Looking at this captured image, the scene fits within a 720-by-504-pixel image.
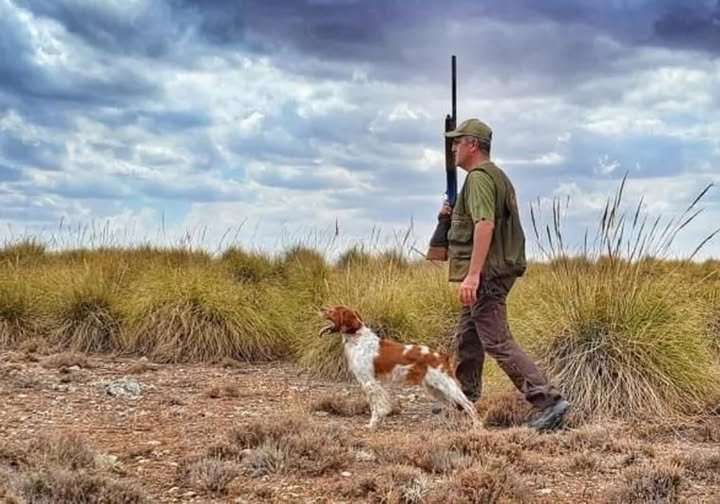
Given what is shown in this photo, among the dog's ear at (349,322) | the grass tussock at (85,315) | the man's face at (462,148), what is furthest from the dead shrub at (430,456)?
the grass tussock at (85,315)

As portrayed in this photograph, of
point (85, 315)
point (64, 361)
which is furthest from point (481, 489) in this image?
point (85, 315)

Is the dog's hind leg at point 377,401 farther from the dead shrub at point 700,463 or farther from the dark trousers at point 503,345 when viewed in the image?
the dead shrub at point 700,463

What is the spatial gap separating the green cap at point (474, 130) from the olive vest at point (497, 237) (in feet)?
0.69

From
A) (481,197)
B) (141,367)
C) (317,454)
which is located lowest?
(317,454)

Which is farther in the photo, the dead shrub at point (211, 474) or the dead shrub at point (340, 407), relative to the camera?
the dead shrub at point (340, 407)

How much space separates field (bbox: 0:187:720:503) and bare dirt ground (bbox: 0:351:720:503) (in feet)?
0.06

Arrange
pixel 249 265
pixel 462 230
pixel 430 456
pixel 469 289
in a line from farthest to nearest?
pixel 249 265
pixel 462 230
pixel 469 289
pixel 430 456

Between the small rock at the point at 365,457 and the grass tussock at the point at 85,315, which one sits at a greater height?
the grass tussock at the point at 85,315

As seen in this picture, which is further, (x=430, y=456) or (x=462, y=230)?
(x=462, y=230)

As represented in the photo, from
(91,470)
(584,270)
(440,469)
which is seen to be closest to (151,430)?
(91,470)

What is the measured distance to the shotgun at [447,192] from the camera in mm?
8141

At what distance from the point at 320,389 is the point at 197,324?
252 cm

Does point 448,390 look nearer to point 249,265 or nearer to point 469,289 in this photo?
point 469,289

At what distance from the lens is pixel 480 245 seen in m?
7.18
